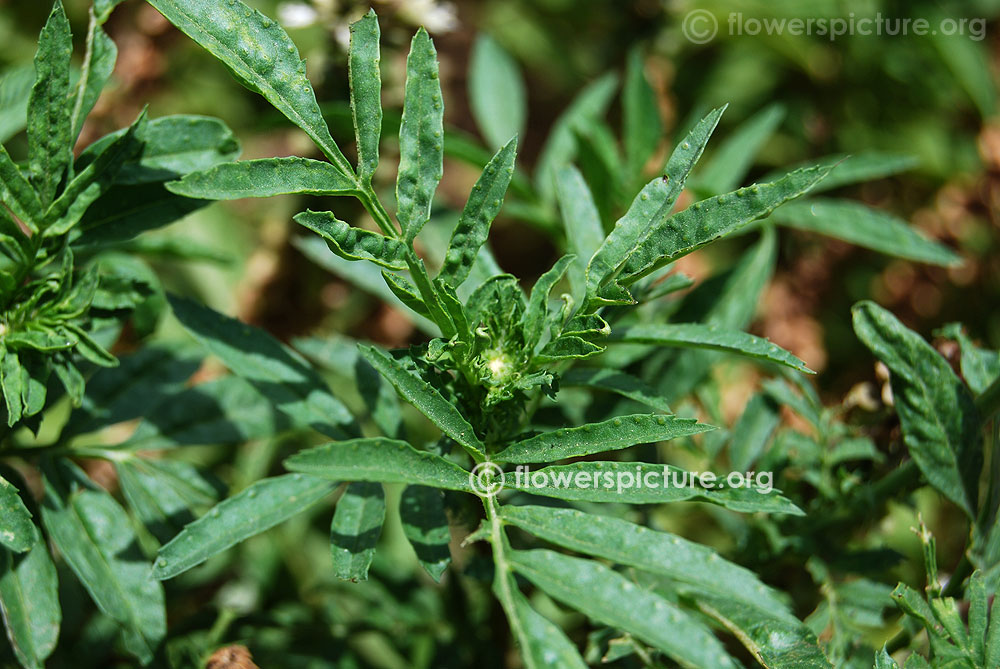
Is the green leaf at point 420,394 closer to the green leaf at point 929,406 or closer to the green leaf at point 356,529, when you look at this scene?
the green leaf at point 356,529

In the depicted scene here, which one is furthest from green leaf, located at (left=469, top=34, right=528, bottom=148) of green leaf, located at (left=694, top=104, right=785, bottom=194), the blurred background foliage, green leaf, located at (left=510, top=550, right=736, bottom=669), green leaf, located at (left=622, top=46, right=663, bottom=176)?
green leaf, located at (left=510, top=550, right=736, bottom=669)

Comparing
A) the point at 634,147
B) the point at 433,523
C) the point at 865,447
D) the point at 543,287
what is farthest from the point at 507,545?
the point at 634,147

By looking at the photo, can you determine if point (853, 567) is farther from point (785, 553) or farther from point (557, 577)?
point (557, 577)

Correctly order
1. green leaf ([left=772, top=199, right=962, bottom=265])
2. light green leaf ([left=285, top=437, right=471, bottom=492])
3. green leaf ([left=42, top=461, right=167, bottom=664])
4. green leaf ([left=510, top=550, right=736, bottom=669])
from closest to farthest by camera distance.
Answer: green leaf ([left=510, top=550, right=736, bottom=669]) < light green leaf ([left=285, top=437, right=471, bottom=492]) < green leaf ([left=42, top=461, right=167, bottom=664]) < green leaf ([left=772, top=199, right=962, bottom=265])

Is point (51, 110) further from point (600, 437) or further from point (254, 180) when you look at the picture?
point (600, 437)

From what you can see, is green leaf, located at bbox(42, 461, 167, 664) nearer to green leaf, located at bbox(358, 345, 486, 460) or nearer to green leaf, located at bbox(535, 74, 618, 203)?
green leaf, located at bbox(358, 345, 486, 460)
